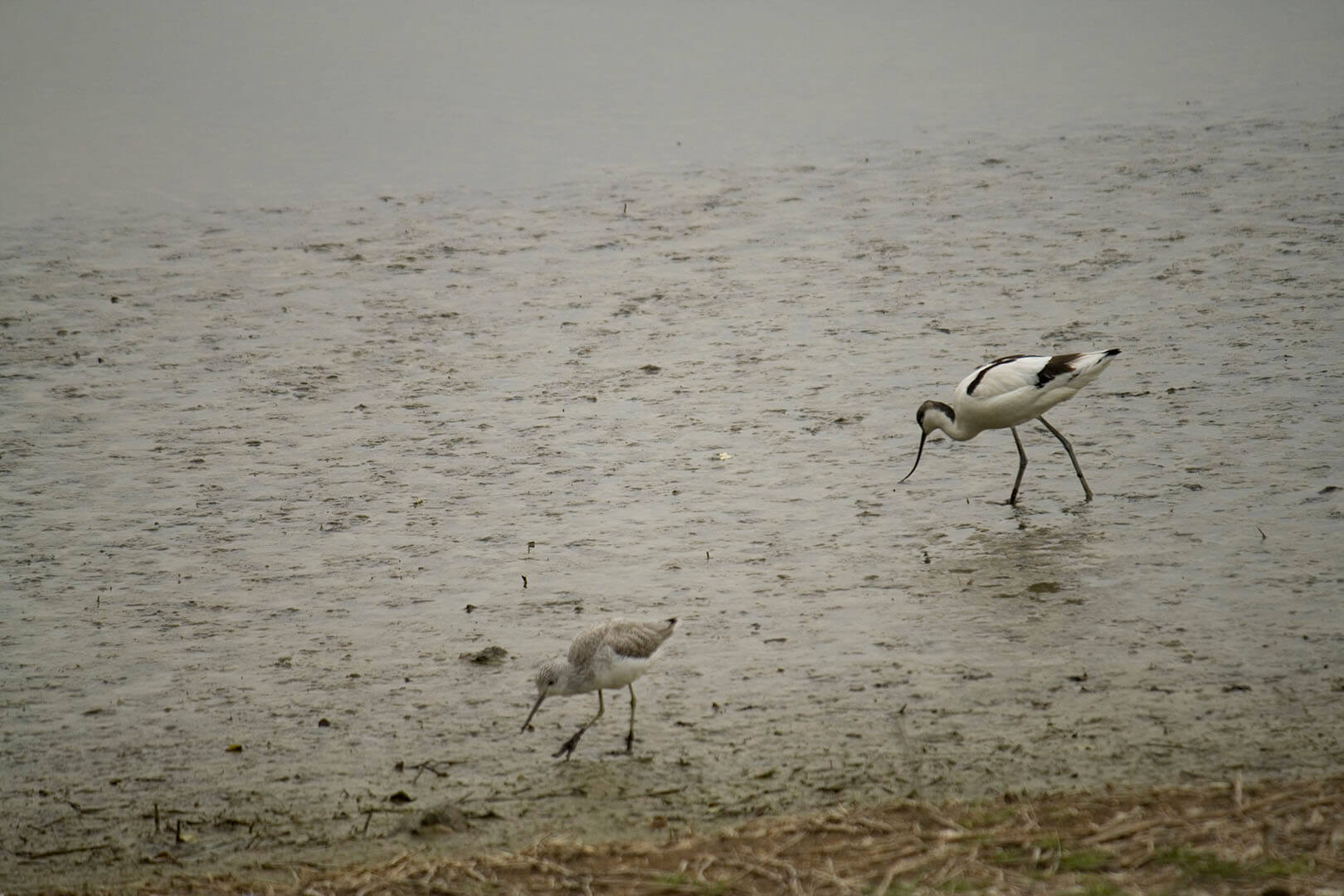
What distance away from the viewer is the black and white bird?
252 inches

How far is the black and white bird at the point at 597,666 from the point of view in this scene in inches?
252

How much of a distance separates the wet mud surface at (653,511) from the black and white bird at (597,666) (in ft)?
0.66

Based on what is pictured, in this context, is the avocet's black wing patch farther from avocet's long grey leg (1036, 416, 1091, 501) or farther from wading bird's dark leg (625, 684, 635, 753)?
wading bird's dark leg (625, 684, 635, 753)

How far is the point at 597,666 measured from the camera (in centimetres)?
639

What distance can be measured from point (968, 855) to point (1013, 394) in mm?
4503

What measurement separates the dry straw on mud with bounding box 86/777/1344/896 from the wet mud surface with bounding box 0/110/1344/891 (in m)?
0.32

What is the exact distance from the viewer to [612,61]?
2203 centimetres

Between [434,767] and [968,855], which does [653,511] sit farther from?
[968,855]

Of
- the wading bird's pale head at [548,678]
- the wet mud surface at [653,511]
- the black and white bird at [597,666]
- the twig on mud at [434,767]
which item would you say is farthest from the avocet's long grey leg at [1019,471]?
the twig on mud at [434,767]

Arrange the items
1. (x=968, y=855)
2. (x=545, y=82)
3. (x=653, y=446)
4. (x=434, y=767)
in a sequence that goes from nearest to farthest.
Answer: (x=968, y=855)
(x=434, y=767)
(x=653, y=446)
(x=545, y=82)

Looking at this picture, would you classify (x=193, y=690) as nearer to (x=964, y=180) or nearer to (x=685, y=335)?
(x=685, y=335)

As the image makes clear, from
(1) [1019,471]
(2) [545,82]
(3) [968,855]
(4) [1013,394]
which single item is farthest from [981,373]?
(2) [545,82]

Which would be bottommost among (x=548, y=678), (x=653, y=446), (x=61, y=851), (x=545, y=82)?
(x=61, y=851)

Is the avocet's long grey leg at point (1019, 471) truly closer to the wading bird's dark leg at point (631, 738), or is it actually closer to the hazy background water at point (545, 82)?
the wading bird's dark leg at point (631, 738)
